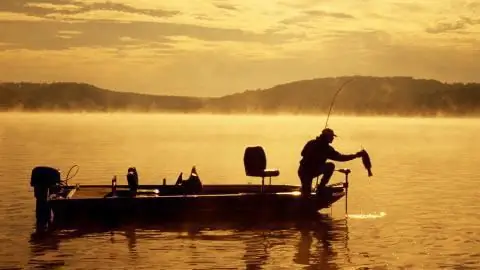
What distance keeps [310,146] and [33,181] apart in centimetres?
809

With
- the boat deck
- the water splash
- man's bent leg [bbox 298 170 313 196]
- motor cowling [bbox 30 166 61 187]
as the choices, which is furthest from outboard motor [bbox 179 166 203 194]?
the water splash

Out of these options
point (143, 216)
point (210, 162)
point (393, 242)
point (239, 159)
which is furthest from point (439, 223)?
point (239, 159)

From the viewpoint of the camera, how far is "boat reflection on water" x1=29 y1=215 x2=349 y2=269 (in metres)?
19.0

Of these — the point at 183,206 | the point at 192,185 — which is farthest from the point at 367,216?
the point at 183,206

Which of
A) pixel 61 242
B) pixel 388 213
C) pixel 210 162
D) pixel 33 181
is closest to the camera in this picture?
pixel 61 242

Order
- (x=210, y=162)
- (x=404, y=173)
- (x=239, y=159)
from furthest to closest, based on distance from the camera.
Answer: (x=239, y=159)
(x=210, y=162)
(x=404, y=173)

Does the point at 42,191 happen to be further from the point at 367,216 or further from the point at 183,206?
the point at 367,216

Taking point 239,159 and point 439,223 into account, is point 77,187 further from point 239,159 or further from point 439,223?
point 239,159

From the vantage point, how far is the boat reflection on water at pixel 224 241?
19031 millimetres

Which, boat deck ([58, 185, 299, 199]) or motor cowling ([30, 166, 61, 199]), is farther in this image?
boat deck ([58, 185, 299, 199])

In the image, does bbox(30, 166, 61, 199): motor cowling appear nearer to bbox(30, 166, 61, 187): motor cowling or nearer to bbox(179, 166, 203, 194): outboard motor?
bbox(30, 166, 61, 187): motor cowling

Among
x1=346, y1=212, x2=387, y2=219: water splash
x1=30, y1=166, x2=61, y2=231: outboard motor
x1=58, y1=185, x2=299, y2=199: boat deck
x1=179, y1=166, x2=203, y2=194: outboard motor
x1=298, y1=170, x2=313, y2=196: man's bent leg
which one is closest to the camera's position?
x1=30, y1=166, x2=61, y2=231: outboard motor

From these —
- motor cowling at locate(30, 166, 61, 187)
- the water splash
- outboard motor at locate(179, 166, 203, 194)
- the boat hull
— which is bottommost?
the water splash

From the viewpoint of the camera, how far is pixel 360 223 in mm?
25531
